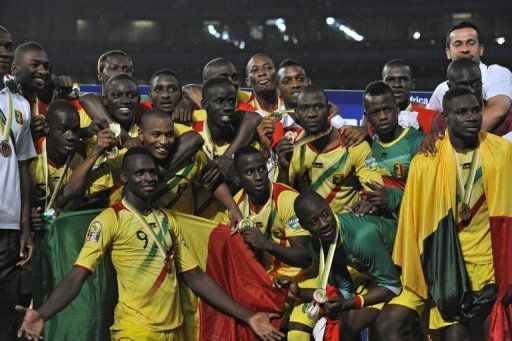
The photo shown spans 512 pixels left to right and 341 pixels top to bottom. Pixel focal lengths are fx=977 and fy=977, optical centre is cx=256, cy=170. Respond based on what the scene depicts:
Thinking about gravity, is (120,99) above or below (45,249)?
above

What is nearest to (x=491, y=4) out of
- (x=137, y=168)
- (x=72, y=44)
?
(x=72, y=44)

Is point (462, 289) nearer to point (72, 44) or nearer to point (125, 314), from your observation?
point (125, 314)

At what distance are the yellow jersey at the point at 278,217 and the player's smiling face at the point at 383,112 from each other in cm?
76

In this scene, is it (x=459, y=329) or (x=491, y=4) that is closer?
(x=459, y=329)

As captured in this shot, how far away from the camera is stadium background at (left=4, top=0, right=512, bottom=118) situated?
1262cm

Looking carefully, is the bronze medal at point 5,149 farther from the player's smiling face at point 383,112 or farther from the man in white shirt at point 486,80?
the man in white shirt at point 486,80

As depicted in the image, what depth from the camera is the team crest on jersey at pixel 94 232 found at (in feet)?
18.2

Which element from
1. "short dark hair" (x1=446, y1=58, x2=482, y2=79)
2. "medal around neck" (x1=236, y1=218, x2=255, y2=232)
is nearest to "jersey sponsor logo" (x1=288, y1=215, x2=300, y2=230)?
"medal around neck" (x1=236, y1=218, x2=255, y2=232)

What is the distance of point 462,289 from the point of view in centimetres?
583

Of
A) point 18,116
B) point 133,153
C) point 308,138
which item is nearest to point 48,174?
point 18,116

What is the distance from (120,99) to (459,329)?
2.59 metres

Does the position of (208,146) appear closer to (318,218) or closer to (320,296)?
(318,218)

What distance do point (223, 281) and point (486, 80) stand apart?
7.98 ft

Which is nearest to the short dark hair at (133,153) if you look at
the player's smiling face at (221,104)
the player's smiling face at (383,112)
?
the player's smiling face at (221,104)
